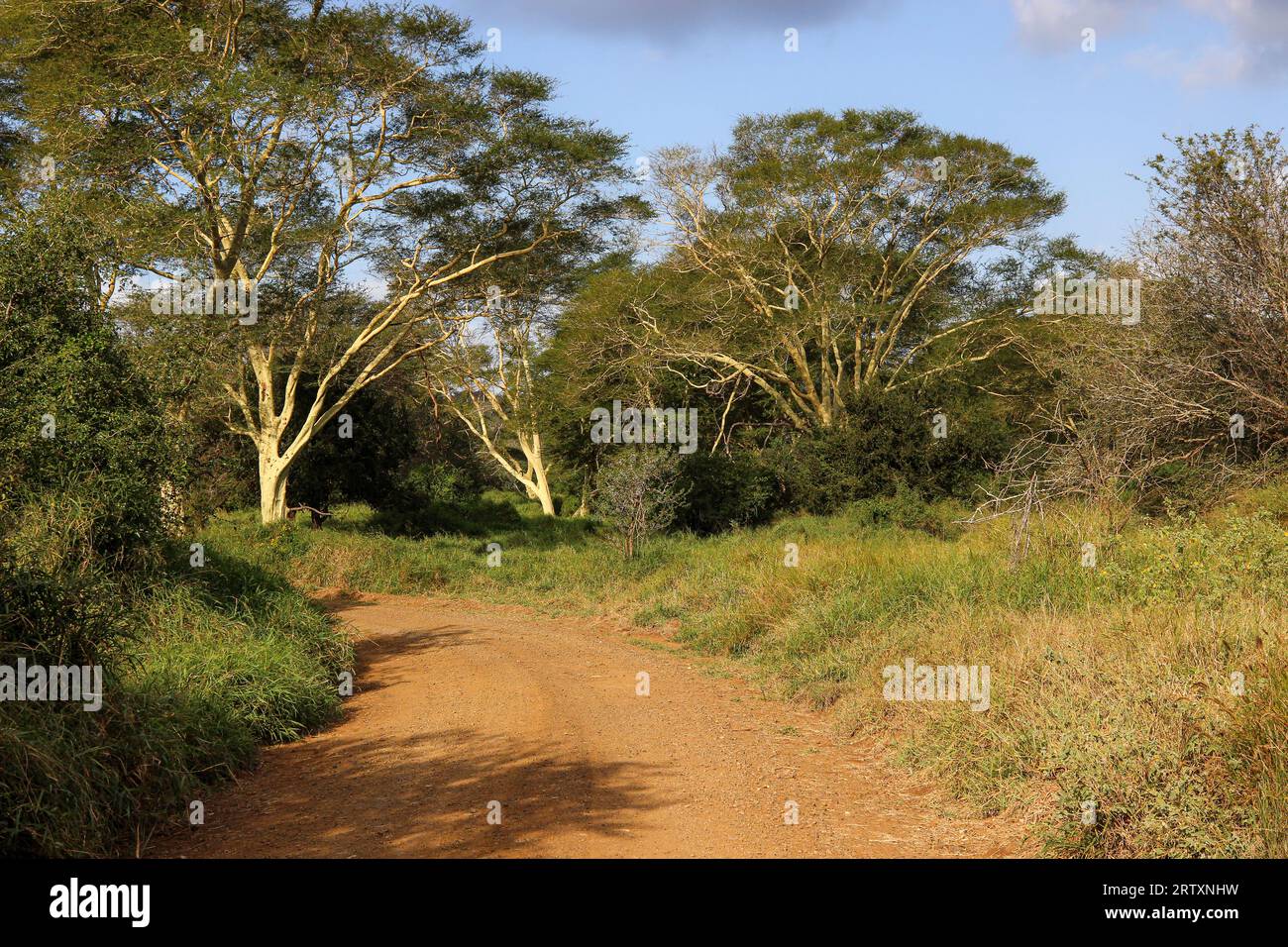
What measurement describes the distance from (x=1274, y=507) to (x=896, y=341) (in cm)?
2037

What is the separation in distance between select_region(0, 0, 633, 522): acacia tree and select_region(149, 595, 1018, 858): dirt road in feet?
31.2

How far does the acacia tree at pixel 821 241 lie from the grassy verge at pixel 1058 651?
39.5ft

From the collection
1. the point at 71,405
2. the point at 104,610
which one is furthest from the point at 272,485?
the point at 104,610

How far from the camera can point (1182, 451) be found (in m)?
14.6

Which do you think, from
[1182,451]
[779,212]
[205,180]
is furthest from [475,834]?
[779,212]

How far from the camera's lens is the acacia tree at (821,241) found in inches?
1065

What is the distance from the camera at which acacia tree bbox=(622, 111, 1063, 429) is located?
A: 27.1m

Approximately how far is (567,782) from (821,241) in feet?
76.5

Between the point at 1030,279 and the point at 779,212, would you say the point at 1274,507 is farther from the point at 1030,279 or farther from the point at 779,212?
Result: the point at 1030,279

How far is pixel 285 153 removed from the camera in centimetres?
1883

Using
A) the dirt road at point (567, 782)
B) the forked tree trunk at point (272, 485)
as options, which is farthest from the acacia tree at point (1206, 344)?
the forked tree trunk at point (272, 485)

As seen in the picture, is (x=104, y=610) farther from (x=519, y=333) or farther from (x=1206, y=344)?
(x=519, y=333)

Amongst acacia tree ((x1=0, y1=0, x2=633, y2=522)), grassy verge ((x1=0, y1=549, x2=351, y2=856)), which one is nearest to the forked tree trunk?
acacia tree ((x1=0, y1=0, x2=633, y2=522))

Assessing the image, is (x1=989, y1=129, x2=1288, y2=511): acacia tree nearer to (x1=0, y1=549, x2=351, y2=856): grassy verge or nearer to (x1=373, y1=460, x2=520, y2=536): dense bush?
(x1=0, y1=549, x2=351, y2=856): grassy verge
